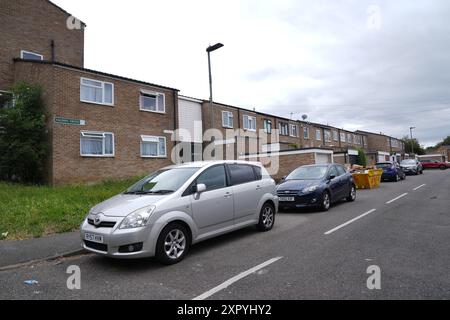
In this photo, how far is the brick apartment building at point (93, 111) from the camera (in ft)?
50.6

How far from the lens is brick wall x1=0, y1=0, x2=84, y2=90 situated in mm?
17381

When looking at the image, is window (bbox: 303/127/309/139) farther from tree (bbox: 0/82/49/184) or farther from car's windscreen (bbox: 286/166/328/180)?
tree (bbox: 0/82/49/184)

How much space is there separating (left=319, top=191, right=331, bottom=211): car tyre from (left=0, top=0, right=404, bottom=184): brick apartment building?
264 inches

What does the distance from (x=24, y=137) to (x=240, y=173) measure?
11.1m

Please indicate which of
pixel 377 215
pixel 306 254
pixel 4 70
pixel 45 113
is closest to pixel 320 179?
pixel 377 215

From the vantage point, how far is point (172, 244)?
17.9ft

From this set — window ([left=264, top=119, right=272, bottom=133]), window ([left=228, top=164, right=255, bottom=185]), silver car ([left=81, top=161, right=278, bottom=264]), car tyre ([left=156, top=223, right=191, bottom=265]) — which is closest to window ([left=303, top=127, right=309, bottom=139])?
window ([left=264, top=119, right=272, bottom=133])

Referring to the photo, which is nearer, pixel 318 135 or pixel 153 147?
pixel 153 147

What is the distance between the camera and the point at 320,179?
1084cm

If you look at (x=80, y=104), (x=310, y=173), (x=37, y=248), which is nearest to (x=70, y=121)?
(x=80, y=104)

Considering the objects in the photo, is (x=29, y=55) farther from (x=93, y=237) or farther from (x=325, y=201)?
(x=325, y=201)

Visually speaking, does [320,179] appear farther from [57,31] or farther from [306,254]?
[57,31]

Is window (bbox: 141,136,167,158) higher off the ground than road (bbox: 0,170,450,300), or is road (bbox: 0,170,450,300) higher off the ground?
window (bbox: 141,136,167,158)
